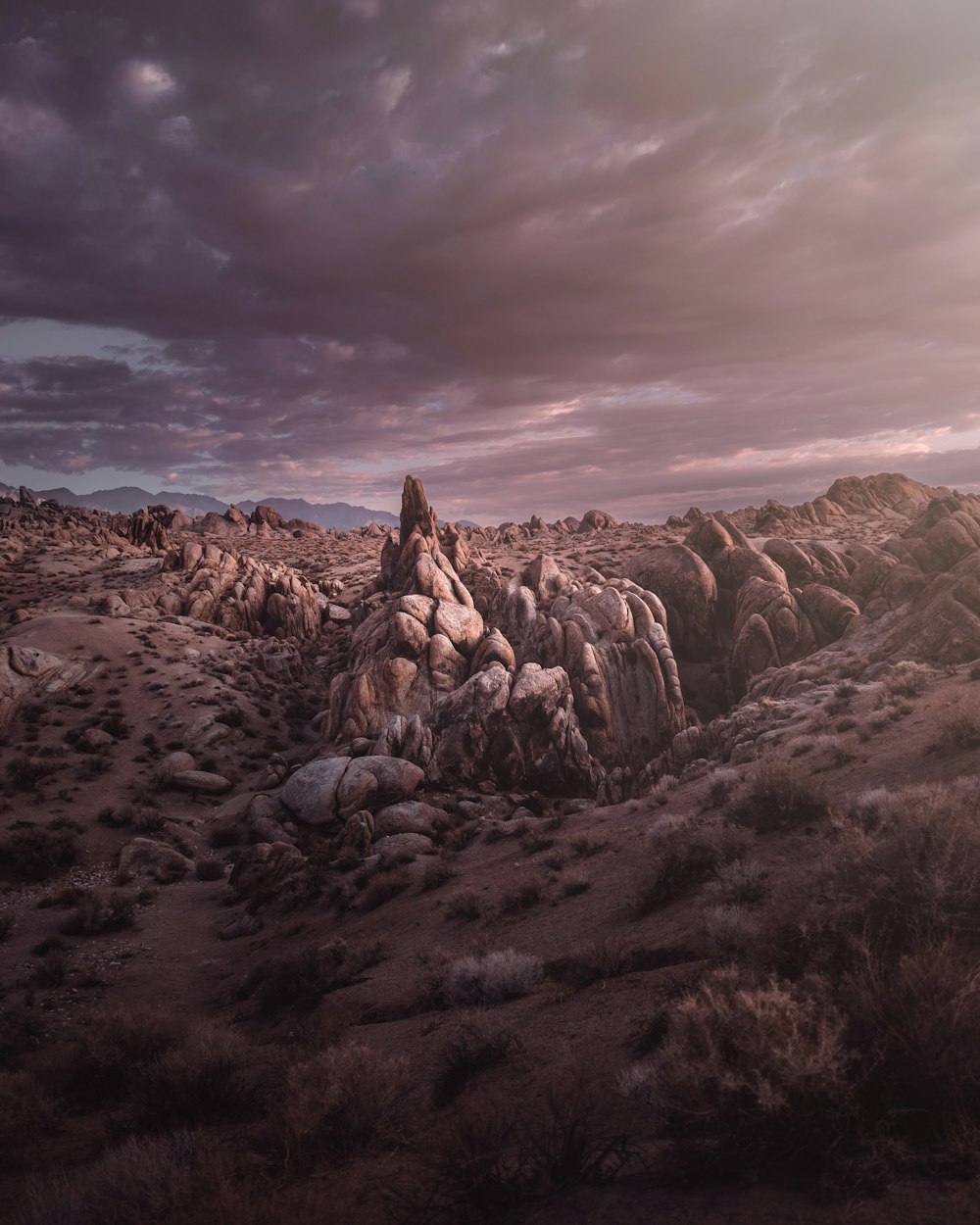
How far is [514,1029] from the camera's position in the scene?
27.5 feet

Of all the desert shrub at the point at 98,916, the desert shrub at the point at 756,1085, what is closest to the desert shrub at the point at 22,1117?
the desert shrub at the point at 756,1085

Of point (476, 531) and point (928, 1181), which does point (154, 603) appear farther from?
point (476, 531)

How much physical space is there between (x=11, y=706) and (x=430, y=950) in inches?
1619

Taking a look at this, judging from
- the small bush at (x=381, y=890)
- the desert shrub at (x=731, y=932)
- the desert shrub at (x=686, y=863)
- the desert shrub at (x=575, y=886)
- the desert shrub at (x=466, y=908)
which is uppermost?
the desert shrub at (x=731, y=932)

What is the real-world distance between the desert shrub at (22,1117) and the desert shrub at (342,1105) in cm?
440

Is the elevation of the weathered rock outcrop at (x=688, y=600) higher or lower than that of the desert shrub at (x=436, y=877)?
higher

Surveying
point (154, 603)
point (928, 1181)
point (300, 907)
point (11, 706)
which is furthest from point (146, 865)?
point (154, 603)

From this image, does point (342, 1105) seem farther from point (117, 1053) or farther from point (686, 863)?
point (686, 863)

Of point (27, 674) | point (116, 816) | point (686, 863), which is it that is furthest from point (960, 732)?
point (27, 674)

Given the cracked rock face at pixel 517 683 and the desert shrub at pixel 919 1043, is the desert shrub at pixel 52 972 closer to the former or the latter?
the cracked rock face at pixel 517 683

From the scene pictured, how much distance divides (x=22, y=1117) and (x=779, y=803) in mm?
15232

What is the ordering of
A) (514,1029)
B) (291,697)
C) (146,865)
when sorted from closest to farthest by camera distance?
(514,1029)
(146,865)
(291,697)

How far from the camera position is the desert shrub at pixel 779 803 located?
12.8 metres

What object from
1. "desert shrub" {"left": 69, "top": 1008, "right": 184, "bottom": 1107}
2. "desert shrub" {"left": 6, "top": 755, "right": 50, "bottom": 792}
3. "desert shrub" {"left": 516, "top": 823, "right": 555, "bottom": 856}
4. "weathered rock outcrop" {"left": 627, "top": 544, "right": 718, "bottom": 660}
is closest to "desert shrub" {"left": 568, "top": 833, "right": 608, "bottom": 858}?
"desert shrub" {"left": 516, "top": 823, "right": 555, "bottom": 856}
